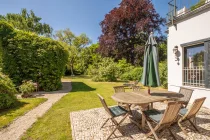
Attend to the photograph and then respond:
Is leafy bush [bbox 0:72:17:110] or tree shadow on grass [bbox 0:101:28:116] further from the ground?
leafy bush [bbox 0:72:17:110]

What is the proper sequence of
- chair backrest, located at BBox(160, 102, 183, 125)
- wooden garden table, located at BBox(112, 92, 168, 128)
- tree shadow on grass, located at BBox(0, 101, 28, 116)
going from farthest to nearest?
tree shadow on grass, located at BBox(0, 101, 28, 116) → wooden garden table, located at BBox(112, 92, 168, 128) → chair backrest, located at BBox(160, 102, 183, 125)

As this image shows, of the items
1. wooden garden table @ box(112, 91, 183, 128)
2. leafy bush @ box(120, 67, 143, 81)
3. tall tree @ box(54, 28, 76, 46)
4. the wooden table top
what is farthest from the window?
tall tree @ box(54, 28, 76, 46)

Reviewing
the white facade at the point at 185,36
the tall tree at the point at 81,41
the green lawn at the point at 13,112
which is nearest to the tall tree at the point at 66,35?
the tall tree at the point at 81,41

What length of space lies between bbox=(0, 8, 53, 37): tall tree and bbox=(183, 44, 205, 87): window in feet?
112

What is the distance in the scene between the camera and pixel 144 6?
18.0 meters

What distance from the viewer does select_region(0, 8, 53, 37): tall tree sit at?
29.8 metres

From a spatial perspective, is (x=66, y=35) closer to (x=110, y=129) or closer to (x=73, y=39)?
(x=73, y=39)

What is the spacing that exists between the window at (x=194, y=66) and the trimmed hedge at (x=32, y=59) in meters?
8.96

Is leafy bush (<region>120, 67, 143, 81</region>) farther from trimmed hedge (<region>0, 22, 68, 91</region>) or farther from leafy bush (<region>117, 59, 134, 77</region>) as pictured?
trimmed hedge (<region>0, 22, 68, 91</region>)

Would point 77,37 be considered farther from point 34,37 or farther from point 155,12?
point 34,37

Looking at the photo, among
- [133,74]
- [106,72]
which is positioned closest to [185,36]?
[133,74]

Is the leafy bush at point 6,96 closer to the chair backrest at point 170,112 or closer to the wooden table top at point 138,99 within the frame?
the wooden table top at point 138,99

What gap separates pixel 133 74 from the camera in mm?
16828

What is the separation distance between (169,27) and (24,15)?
33927 mm
